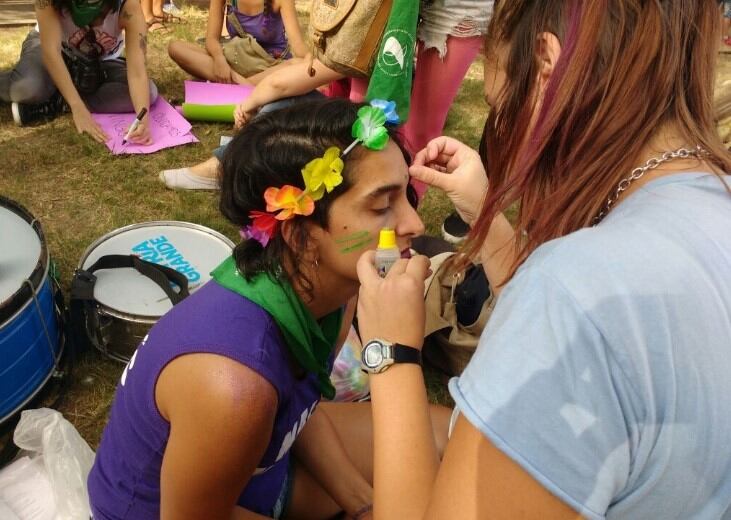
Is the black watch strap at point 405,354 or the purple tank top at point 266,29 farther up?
the black watch strap at point 405,354

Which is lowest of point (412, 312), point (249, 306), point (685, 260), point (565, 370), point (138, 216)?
point (138, 216)

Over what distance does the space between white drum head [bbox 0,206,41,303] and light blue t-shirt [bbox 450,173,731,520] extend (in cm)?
165

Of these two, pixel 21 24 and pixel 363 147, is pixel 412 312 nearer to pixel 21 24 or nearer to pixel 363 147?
pixel 363 147

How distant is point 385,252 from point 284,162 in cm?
33

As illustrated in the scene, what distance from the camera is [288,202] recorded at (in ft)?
4.75

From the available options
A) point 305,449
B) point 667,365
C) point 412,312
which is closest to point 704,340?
point 667,365

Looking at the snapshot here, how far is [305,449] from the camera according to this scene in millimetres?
1924

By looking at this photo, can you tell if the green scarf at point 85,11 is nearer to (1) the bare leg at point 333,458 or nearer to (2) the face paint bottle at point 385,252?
(1) the bare leg at point 333,458

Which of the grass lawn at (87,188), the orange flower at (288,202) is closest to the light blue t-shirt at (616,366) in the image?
the orange flower at (288,202)

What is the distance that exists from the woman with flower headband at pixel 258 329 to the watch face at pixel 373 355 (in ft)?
0.94

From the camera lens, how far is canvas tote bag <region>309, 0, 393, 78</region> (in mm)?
2389

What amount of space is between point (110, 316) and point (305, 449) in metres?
0.86

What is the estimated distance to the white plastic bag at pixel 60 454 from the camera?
1823 millimetres

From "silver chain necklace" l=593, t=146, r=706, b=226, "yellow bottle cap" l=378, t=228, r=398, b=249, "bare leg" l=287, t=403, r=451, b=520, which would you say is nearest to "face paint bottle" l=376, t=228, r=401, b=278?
"yellow bottle cap" l=378, t=228, r=398, b=249
